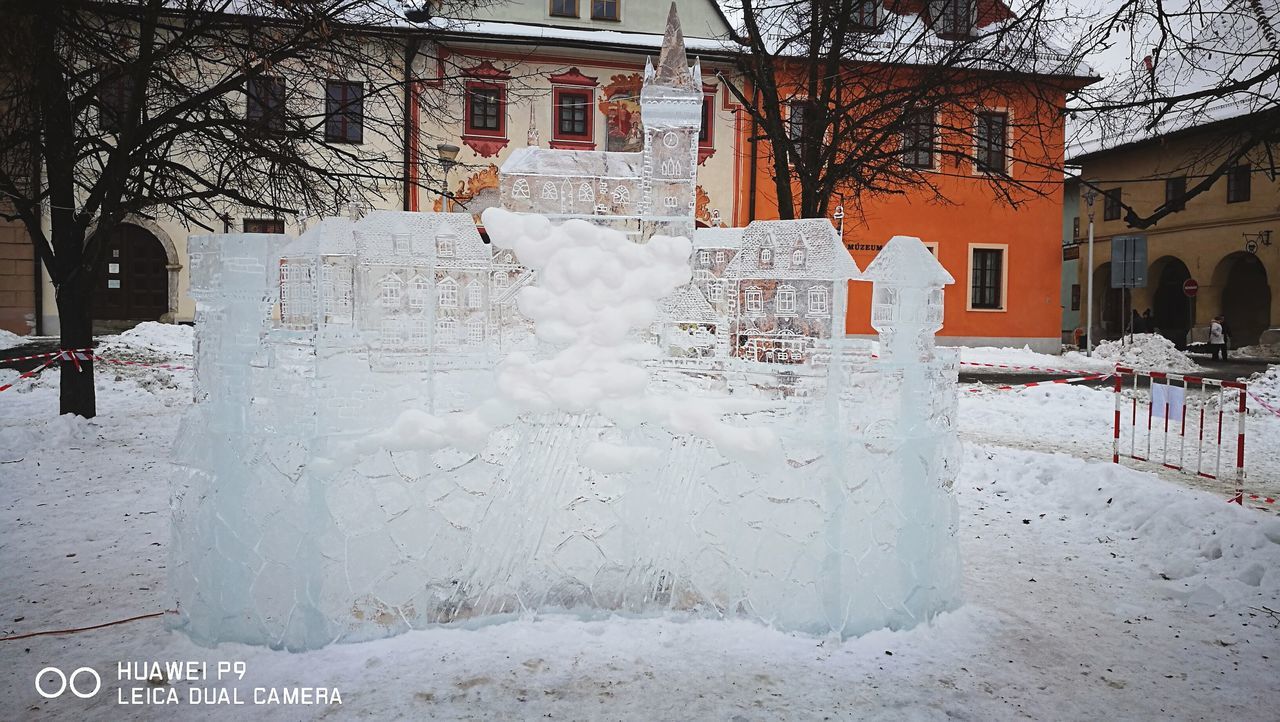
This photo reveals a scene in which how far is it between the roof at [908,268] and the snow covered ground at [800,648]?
1647 mm

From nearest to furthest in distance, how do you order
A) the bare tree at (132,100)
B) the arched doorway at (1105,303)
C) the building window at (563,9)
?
the bare tree at (132,100)
the building window at (563,9)
the arched doorway at (1105,303)

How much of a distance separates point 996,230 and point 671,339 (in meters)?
20.7

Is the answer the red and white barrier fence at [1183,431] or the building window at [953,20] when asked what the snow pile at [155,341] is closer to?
the building window at [953,20]

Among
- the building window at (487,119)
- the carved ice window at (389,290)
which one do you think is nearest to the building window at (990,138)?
the carved ice window at (389,290)

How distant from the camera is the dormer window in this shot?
3533mm

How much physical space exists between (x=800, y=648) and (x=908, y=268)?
181cm

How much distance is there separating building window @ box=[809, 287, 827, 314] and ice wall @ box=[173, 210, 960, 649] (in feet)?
0.05

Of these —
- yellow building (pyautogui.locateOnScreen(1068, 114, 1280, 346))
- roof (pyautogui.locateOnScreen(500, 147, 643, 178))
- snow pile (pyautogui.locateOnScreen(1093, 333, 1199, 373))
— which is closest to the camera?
roof (pyautogui.locateOnScreen(500, 147, 643, 178))

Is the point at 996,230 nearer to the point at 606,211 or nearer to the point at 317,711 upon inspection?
the point at 606,211

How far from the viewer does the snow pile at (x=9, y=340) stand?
15.6 m

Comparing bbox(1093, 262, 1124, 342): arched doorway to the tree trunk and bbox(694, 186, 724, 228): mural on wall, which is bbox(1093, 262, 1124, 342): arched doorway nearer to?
bbox(694, 186, 724, 228): mural on wall

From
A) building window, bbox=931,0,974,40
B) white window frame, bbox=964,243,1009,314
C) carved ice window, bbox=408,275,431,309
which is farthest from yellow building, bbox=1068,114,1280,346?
carved ice window, bbox=408,275,431,309

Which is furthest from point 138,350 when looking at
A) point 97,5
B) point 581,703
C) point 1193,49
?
point 1193,49

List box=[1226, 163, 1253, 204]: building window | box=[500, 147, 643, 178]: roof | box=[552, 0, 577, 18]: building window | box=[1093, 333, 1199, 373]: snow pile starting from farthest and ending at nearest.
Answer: box=[1226, 163, 1253, 204]: building window → box=[552, 0, 577, 18]: building window → box=[1093, 333, 1199, 373]: snow pile → box=[500, 147, 643, 178]: roof
